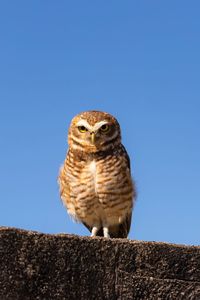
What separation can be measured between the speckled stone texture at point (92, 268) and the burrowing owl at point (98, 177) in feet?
8.30

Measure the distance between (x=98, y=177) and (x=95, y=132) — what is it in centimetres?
44

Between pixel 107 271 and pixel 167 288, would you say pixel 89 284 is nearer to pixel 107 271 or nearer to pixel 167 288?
pixel 107 271

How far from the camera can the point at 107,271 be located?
2.66 meters

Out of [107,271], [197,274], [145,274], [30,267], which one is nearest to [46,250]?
[30,267]

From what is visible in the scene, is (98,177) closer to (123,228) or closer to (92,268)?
(123,228)

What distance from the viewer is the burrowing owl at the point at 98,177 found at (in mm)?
5328

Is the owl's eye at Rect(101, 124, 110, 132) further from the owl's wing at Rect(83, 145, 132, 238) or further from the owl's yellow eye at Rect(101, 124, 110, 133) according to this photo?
the owl's wing at Rect(83, 145, 132, 238)

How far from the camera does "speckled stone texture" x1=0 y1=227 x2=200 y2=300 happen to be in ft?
8.19

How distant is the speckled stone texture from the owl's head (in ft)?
9.22

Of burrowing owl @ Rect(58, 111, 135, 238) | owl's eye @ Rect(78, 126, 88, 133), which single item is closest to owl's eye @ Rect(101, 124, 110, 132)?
burrowing owl @ Rect(58, 111, 135, 238)

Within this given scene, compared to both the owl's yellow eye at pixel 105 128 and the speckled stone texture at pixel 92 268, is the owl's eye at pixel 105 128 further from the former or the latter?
the speckled stone texture at pixel 92 268

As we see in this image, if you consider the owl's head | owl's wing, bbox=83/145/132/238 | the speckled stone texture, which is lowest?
the speckled stone texture

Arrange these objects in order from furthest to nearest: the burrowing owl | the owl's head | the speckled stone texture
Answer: the owl's head, the burrowing owl, the speckled stone texture

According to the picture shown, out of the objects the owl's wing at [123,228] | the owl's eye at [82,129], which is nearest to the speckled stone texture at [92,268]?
the owl's wing at [123,228]
